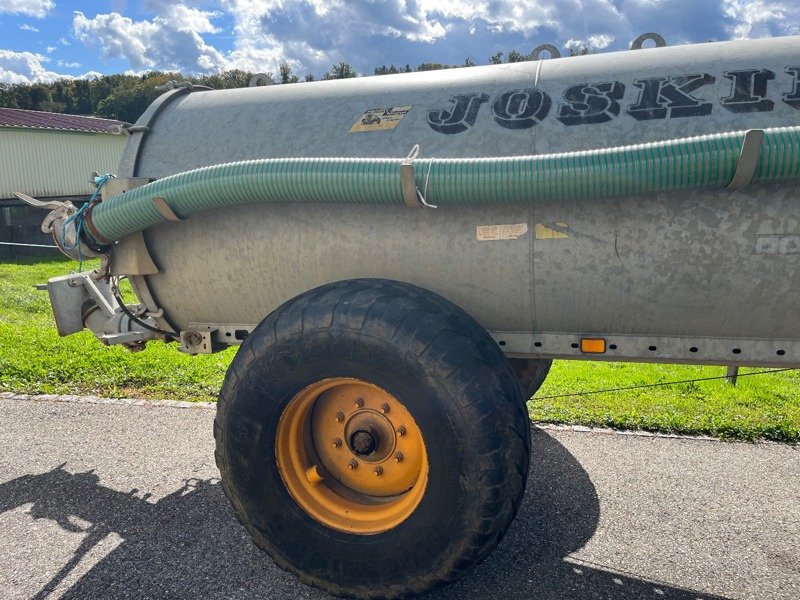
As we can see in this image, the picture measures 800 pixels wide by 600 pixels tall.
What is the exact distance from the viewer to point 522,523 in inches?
139

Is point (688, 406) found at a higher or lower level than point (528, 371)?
lower

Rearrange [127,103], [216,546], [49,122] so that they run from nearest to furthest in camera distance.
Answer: [216,546], [49,122], [127,103]

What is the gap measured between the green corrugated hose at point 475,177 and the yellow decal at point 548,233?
0.57 ft

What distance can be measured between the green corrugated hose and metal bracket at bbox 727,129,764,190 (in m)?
0.02

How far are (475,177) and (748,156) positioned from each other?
0.99 m

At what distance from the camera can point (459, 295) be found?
9.84ft

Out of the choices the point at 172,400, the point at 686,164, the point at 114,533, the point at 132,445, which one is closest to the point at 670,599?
the point at 686,164

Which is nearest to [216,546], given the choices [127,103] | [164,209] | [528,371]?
[164,209]

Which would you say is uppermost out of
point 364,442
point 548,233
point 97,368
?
point 548,233

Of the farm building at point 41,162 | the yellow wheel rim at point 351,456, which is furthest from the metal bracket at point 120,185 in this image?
the farm building at point 41,162

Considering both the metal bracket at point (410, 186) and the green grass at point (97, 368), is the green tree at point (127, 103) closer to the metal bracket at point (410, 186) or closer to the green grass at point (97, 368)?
the green grass at point (97, 368)

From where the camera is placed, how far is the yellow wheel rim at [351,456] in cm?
289

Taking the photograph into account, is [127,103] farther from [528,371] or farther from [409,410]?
[409,410]

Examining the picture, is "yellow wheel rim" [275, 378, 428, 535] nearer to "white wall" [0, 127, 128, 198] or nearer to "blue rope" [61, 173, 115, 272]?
"blue rope" [61, 173, 115, 272]
